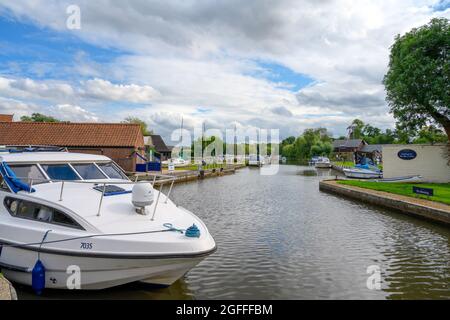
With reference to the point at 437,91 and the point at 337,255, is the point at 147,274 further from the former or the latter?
the point at 437,91

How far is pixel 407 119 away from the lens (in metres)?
26.7

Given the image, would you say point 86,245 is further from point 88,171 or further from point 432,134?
point 432,134

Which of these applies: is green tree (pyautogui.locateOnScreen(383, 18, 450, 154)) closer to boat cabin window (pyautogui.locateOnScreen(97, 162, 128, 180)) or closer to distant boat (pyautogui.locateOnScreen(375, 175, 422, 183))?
distant boat (pyautogui.locateOnScreen(375, 175, 422, 183))

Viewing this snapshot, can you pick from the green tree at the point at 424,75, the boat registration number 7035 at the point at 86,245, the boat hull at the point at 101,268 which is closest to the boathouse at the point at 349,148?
the green tree at the point at 424,75

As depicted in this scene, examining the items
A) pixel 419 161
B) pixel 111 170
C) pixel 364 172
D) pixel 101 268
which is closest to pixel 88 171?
pixel 111 170

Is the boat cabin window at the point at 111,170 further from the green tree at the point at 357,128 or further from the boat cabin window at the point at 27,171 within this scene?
the green tree at the point at 357,128

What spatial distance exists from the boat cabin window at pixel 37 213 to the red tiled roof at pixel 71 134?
2429cm

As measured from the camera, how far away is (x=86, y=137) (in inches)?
1278

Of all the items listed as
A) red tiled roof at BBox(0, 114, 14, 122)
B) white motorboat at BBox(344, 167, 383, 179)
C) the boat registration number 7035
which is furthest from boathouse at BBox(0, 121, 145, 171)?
the boat registration number 7035

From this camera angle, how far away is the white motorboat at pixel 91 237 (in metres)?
6.23

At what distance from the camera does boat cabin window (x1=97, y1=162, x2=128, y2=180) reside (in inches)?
370

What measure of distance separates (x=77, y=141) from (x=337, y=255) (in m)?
28.5

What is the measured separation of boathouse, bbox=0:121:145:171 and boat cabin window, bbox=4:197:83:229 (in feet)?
77.5
